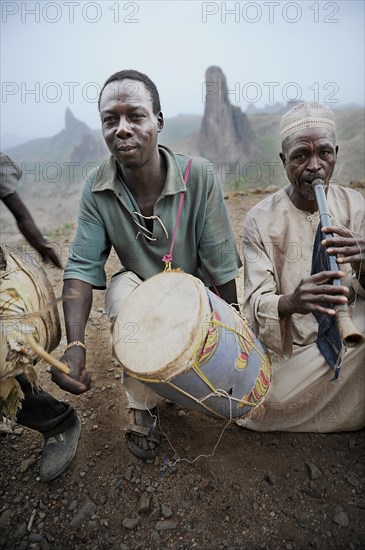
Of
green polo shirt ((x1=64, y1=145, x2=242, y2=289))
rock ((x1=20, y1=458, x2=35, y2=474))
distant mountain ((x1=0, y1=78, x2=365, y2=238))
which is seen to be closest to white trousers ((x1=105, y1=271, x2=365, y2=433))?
green polo shirt ((x1=64, y1=145, x2=242, y2=289))

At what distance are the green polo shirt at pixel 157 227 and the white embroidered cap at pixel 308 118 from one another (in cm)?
45

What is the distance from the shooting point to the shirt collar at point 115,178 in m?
2.01

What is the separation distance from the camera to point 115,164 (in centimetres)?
207

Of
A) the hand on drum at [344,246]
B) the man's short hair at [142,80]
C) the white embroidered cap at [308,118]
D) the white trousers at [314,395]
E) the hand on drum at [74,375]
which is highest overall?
the man's short hair at [142,80]

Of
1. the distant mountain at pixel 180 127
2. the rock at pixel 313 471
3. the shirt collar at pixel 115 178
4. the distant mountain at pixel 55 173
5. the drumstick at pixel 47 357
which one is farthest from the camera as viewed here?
the distant mountain at pixel 180 127

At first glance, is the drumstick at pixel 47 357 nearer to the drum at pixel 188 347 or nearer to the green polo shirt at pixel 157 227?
the drum at pixel 188 347

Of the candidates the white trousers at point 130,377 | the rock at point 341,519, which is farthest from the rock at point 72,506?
the rock at point 341,519

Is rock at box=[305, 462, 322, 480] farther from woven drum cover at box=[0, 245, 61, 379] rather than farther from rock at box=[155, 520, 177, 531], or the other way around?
woven drum cover at box=[0, 245, 61, 379]

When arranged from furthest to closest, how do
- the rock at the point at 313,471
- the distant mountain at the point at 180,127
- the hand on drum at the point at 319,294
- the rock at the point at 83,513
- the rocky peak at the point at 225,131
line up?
the distant mountain at the point at 180,127, the rocky peak at the point at 225,131, the rock at the point at 313,471, the rock at the point at 83,513, the hand on drum at the point at 319,294

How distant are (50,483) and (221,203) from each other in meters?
1.62

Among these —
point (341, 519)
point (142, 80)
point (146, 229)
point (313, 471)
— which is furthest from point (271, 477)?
point (142, 80)

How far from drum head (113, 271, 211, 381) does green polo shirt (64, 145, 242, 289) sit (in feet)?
1.48

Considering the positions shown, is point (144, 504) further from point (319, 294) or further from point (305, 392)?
point (319, 294)

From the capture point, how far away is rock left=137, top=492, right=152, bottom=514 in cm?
183
